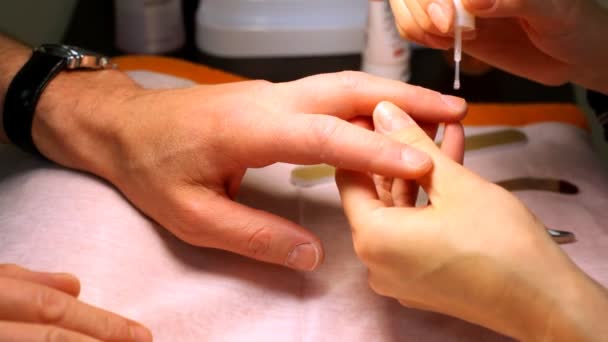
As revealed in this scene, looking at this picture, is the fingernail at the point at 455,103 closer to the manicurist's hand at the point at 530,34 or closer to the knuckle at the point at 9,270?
the manicurist's hand at the point at 530,34

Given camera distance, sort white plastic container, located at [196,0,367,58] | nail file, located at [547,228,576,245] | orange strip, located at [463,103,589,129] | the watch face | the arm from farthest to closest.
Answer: white plastic container, located at [196,0,367,58] → orange strip, located at [463,103,589,129] → the watch face → nail file, located at [547,228,576,245] → the arm

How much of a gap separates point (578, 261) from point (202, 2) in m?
0.84

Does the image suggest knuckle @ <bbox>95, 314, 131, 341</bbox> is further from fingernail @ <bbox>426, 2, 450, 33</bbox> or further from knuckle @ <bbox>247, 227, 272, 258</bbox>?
fingernail @ <bbox>426, 2, 450, 33</bbox>

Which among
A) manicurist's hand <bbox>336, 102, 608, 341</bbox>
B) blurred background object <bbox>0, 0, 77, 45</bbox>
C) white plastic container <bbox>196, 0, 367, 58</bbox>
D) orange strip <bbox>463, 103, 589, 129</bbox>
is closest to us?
manicurist's hand <bbox>336, 102, 608, 341</bbox>

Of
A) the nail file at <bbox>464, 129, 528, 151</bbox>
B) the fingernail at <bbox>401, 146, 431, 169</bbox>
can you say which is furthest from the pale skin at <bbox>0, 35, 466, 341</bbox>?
the nail file at <bbox>464, 129, 528, 151</bbox>

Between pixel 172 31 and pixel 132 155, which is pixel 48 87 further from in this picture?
pixel 172 31

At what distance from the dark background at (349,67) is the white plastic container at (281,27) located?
18mm

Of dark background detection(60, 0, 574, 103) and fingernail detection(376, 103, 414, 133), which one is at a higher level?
fingernail detection(376, 103, 414, 133)

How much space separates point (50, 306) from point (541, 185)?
22.5 inches

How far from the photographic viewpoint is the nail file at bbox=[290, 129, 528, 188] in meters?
0.78

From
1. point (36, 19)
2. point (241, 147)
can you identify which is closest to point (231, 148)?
point (241, 147)

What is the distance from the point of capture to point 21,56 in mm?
814

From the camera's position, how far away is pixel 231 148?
617 millimetres

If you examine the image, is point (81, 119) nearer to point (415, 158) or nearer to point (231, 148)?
point (231, 148)
